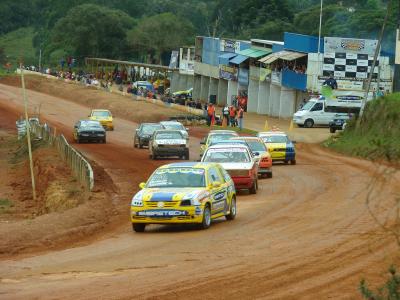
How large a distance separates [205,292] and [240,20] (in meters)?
119

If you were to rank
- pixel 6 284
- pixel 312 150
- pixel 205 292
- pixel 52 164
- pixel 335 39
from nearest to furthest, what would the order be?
pixel 205 292, pixel 6 284, pixel 52 164, pixel 312 150, pixel 335 39

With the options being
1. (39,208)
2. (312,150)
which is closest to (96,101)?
(312,150)

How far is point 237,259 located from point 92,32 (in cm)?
10771

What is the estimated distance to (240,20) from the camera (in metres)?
131

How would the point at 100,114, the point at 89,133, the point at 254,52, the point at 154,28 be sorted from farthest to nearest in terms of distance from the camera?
the point at 154,28
the point at 254,52
the point at 100,114
the point at 89,133

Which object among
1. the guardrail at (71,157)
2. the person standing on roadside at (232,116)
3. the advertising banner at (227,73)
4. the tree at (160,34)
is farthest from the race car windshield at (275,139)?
the tree at (160,34)

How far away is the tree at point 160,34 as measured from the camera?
391ft

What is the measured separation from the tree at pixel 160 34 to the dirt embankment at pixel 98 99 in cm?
1685

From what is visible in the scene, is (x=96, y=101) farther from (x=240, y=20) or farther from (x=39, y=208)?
(x=39, y=208)

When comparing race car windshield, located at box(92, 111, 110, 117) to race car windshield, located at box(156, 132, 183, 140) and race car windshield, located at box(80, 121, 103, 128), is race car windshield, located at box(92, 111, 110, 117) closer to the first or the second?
race car windshield, located at box(80, 121, 103, 128)

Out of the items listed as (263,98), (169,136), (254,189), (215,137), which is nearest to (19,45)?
(263,98)

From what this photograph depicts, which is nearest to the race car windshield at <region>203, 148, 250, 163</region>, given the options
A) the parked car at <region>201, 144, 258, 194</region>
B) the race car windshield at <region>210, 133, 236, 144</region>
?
the parked car at <region>201, 144, 258, 194</region>

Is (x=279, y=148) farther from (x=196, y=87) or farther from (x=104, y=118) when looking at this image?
(x=196, y=87)

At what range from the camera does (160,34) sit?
119438 millimetres
